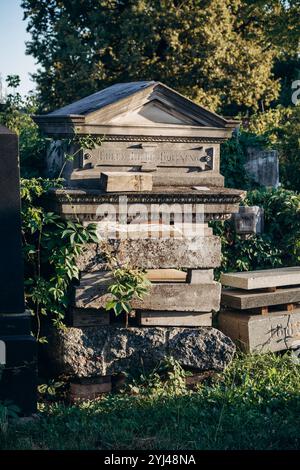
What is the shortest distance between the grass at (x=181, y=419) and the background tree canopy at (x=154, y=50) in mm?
15243

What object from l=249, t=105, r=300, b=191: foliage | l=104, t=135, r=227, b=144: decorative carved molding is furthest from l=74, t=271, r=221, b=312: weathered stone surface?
l=249, t=105, r=300, b=191: foliage

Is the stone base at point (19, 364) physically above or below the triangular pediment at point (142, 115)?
below

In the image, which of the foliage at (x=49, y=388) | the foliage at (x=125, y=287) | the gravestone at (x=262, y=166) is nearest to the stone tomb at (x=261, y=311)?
the foliage at (x=125, y=287)

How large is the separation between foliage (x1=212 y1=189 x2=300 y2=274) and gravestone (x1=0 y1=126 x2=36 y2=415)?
2687 mm

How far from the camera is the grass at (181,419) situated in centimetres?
485

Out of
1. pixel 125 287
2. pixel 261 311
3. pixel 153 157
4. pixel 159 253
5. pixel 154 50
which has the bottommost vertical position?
pixel 261 311

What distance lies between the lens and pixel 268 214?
8.09 m

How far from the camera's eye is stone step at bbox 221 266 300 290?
6.78 meters

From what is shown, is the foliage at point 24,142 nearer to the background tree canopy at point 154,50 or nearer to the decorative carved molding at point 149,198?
the decorative carved molding at point 149,198

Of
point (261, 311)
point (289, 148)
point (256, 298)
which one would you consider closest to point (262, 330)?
point (261, 311)

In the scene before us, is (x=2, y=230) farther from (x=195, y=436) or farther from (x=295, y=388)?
(x=295, y=388)

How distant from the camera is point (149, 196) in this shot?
6246 mm

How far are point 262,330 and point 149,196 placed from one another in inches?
68.3

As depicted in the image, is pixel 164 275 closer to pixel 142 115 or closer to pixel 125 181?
pixel 125 181
